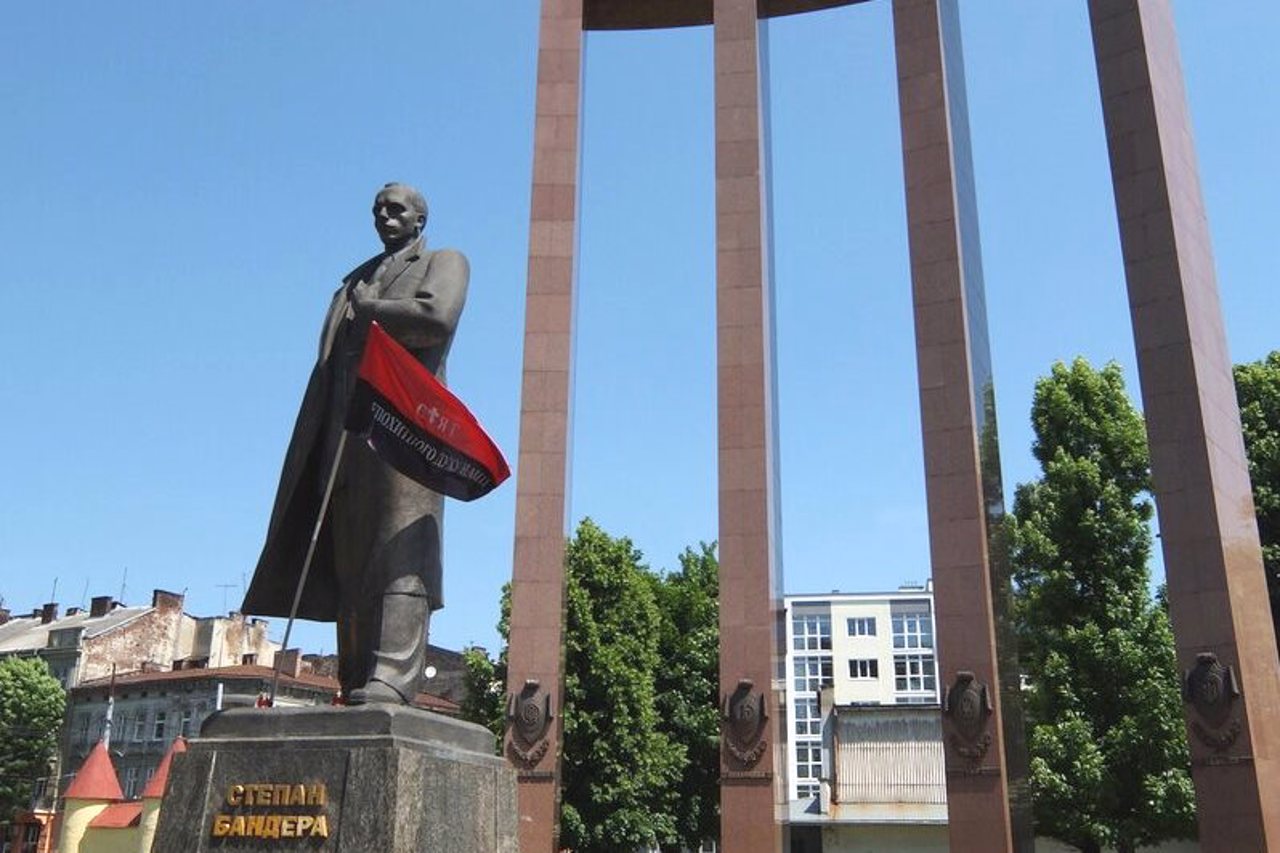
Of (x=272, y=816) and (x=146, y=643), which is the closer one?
(x=272, y=816)

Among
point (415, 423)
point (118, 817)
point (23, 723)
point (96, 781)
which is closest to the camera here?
point (415, 423)

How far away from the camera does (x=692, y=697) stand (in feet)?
114

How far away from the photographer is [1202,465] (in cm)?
1711

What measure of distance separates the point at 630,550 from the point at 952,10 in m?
17.6

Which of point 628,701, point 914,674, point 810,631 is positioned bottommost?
point 628,701

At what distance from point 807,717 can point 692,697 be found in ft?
84.8

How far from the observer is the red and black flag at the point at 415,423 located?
20.5 feet

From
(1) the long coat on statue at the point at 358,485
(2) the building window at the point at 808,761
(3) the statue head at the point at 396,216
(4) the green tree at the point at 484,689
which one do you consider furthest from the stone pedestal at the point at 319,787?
(2) the building window at the point at 808,761

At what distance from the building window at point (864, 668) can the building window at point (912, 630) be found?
4.60ft

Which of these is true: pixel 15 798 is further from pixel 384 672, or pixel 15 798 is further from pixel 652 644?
pixel 384 672

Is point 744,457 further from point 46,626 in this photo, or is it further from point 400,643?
point 46,626

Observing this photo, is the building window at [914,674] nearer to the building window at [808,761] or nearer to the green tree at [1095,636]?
the building window at [808,761]

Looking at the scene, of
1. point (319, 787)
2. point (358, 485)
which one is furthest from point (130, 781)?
point (319, 787)

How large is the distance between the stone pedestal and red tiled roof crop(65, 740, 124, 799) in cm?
2943
